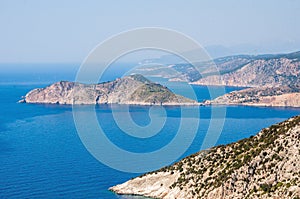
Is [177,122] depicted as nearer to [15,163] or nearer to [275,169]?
[15,163]

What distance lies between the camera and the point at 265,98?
15575 cm

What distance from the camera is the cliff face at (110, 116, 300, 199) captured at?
144ft

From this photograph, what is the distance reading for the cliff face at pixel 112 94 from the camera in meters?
150

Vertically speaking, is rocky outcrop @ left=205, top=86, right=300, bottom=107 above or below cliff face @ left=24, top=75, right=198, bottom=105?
below

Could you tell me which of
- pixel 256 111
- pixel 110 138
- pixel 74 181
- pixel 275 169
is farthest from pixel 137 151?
pixel 256 111

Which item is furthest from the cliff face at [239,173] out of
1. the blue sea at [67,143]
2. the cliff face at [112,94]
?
the cliff face at [112,94]

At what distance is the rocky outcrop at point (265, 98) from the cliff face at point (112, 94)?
13850 millimetres

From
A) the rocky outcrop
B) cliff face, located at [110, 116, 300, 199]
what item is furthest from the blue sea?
the rocky outcrop

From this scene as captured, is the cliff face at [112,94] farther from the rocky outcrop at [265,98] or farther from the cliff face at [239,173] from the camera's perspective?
the cliff face at [239,173]

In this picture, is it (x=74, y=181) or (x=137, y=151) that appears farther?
(x=137, y=151)

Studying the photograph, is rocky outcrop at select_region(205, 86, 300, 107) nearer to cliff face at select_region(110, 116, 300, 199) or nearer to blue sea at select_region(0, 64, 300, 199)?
blue sea at select_region(0, 64, 300, 199)

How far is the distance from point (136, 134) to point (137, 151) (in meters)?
14.2

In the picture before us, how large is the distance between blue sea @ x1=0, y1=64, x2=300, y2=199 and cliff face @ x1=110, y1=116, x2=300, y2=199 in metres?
5.25

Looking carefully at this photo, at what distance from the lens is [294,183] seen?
41.4m
